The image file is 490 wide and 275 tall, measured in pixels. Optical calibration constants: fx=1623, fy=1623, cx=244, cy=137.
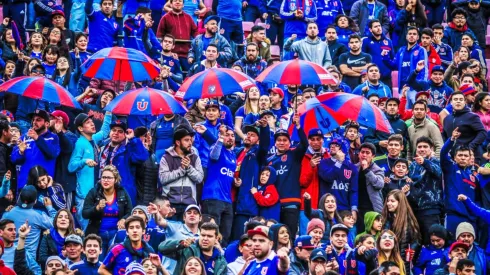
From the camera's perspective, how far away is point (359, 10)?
90.5 ft

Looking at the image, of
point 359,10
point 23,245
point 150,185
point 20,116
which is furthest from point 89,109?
point 359,10

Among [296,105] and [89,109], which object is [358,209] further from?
[89,109]

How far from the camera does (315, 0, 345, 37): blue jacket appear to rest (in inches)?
1069

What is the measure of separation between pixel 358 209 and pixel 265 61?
4.77 m

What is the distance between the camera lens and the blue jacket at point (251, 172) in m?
20.6

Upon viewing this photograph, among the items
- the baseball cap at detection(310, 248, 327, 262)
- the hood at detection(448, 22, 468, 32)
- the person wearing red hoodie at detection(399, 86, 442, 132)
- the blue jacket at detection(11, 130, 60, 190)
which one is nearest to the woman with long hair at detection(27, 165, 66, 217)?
the blue jacket at detection(11, 130, 60, 190)

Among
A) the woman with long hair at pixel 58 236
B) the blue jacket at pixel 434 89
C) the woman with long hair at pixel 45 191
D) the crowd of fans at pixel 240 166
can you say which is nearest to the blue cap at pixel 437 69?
the crowd of fans at pixel 240 166

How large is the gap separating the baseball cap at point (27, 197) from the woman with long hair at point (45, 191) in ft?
1.00

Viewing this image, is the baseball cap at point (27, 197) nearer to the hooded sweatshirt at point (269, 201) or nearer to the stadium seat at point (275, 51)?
the hooded sweatshirt at point (269, 201)

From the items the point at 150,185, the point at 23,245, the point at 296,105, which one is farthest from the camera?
the point at 296,105

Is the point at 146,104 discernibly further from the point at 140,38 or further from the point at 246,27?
the point at 246,27

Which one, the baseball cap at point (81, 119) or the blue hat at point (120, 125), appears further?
the baseball cap at point (81, 119)

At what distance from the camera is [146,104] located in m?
21.1

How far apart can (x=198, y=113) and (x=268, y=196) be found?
2.39m
